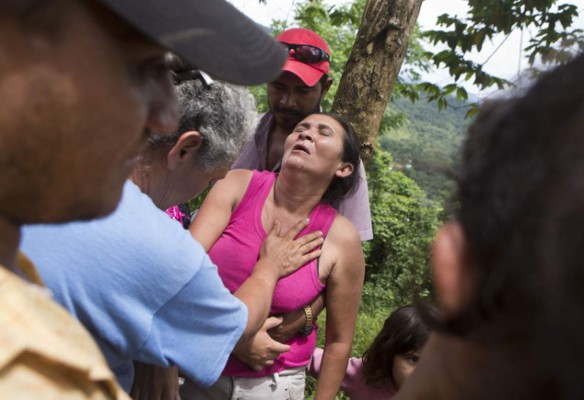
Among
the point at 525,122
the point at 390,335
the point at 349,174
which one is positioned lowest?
the point at 390,335

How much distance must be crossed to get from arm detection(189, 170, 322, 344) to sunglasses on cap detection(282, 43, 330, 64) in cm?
86

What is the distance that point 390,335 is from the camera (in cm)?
327

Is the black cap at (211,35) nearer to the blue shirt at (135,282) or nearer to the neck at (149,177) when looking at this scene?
the blue shirt at (135,282)

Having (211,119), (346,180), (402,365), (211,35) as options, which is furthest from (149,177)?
(402,365)

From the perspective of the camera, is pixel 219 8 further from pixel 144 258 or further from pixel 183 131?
pixel 183 131

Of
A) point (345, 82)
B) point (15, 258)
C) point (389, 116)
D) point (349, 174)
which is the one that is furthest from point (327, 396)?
point (389, 116)

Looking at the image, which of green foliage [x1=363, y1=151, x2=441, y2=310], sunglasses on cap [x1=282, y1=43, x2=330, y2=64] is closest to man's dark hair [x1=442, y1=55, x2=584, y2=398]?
sunglasses on cap [x1=282, y1=43, x2=330, y2=64]

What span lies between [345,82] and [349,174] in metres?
0.86

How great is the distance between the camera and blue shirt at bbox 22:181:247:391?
58.8 inches

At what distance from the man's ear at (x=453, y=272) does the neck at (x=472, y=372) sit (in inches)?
2.9

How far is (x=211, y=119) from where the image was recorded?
86.7 inches

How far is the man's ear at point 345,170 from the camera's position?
324 cm

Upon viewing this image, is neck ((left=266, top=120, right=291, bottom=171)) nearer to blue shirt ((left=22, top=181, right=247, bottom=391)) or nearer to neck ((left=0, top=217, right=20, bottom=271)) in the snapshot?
blue shirt ((left=22, top=181, right=247, bottom=391))

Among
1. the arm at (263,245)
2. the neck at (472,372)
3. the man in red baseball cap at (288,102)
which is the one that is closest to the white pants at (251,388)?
the arm at (263,245)
